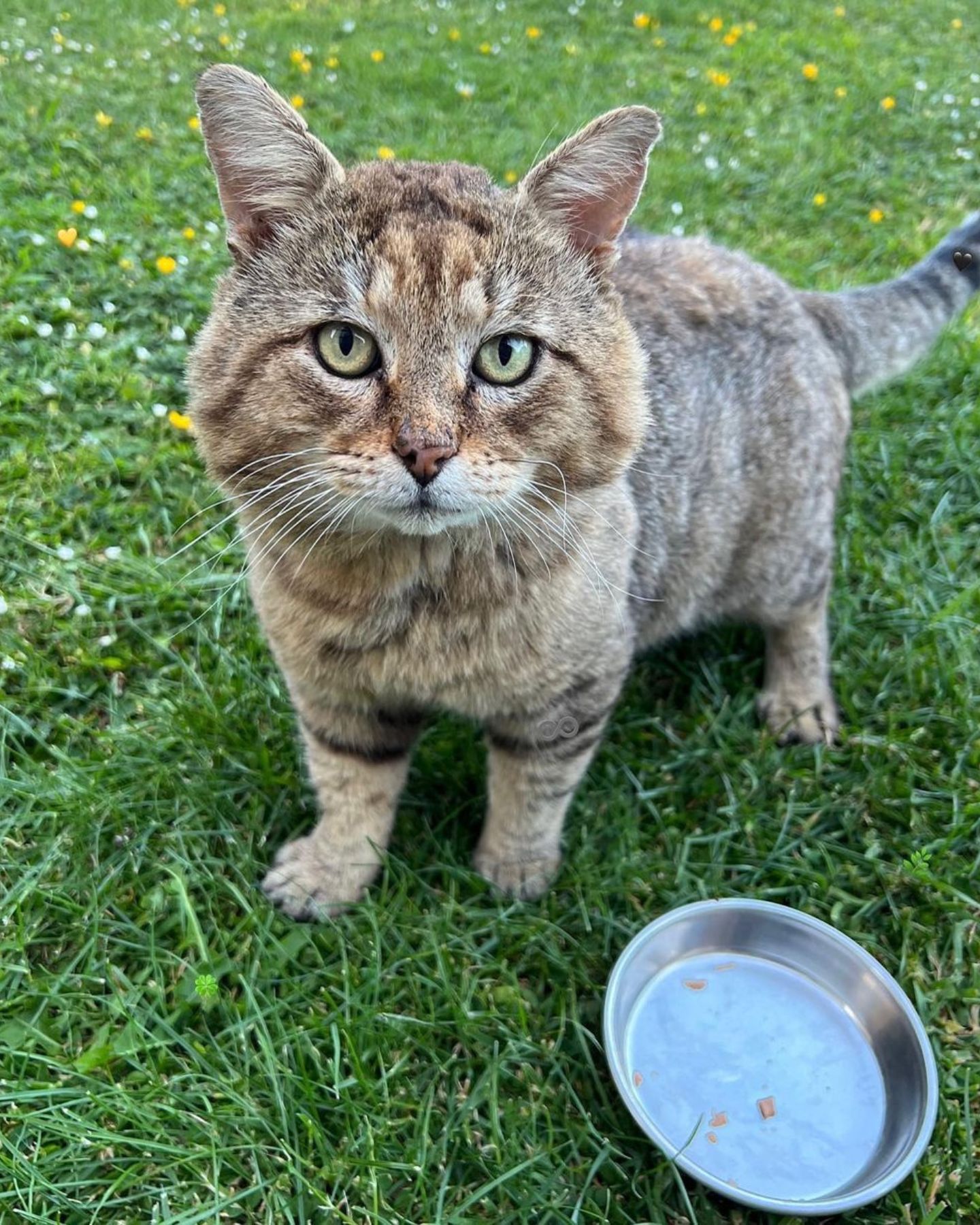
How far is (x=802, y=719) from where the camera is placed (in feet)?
9.36

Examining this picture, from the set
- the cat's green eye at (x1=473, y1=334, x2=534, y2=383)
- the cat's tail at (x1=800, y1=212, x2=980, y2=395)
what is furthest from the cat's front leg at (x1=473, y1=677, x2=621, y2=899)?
the cat's tail at (x1=800, y1=212, x2=980, y2=395)

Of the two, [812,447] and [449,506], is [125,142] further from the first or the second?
[449,506]

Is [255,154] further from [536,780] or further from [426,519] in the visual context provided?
[536,780]

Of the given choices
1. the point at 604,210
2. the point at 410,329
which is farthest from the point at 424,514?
the point at 604,210

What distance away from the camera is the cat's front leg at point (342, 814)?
7.56 ft

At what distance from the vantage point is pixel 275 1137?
1911mm

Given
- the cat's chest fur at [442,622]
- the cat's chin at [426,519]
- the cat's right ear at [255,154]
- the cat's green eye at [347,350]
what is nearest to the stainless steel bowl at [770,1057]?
the cat's chest fur at [442,622]

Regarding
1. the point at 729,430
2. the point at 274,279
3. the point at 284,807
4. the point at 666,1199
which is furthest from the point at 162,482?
the point at 666,1199

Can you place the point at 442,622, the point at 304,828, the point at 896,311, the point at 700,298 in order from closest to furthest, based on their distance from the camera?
the point at 442,622 < the point at 304,828 < the point at 700,298 < the point at 896,311

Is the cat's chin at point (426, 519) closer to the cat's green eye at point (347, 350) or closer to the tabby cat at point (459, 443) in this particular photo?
the tabby cat at point (459, 443)

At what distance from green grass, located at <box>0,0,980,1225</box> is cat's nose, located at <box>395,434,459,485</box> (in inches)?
48.6

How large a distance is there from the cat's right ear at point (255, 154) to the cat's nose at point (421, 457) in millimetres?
604

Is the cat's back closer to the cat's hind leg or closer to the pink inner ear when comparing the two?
the pink inner ear

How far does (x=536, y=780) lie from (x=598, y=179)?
4.41 ft
